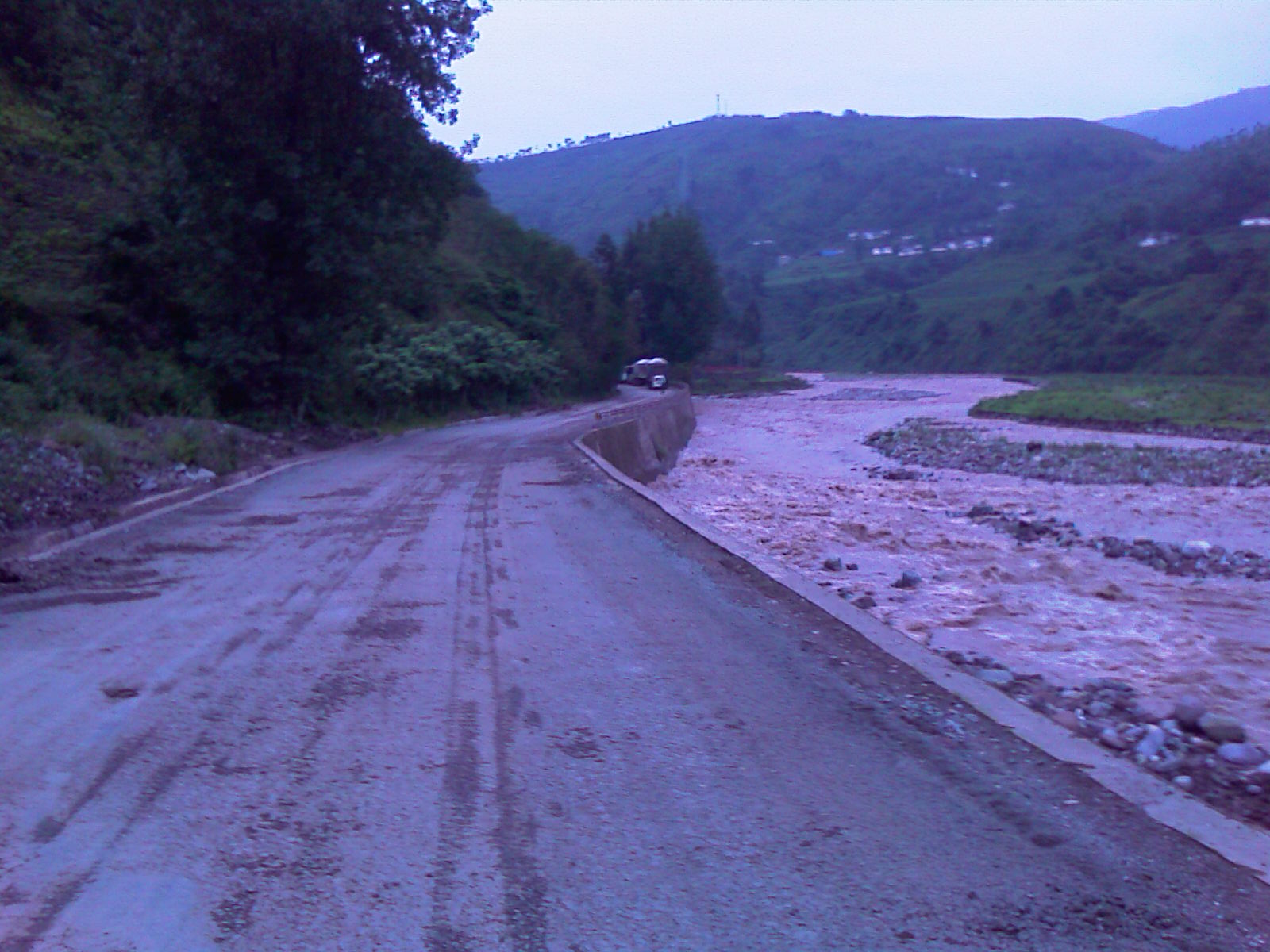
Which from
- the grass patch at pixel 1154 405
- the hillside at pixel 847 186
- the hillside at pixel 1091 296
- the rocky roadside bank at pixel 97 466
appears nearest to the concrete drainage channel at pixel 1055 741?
the rocky roadside bank at pixel 97 466

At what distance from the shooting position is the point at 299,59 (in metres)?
23.2

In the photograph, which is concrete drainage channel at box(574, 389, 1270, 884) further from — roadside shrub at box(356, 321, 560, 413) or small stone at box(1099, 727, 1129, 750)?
roadside shrub at box(356, 321, 560, 413)

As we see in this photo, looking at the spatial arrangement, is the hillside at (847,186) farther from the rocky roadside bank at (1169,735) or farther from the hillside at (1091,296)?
the rocky roadside bank at (1169,735)

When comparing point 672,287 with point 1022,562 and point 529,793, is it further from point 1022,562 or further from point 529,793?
point 529,793

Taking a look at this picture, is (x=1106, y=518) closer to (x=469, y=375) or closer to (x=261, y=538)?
(x=261, y=538)

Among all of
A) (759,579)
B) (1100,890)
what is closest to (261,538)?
(759,579)

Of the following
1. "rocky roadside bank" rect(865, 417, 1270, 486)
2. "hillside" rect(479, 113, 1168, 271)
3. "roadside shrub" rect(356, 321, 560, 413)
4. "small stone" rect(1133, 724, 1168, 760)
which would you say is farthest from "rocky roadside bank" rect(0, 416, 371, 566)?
"hillside" rect(479, 113, 1168, 271)

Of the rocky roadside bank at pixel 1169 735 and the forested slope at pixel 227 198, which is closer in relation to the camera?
the rocky roadside bank at pixel 1169 735

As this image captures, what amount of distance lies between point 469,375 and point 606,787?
3762 centimetres

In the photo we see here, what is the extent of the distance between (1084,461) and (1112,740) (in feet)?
88.0

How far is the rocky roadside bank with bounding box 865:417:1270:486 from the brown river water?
39.5 inches

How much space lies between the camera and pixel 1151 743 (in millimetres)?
6227

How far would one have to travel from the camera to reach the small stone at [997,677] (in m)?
7.63

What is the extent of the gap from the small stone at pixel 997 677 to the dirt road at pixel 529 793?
799mm
